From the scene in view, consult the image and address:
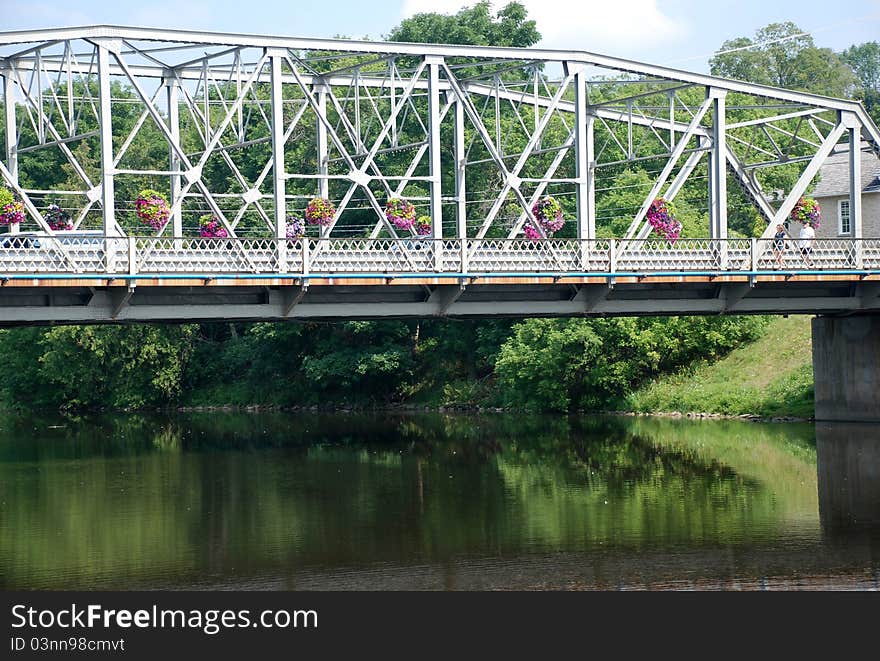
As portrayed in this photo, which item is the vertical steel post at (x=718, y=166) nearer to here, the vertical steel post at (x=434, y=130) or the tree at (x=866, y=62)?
the vertical steel post at (x=434, y=130)

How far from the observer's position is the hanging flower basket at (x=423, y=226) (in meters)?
49.9

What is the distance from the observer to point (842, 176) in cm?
7550

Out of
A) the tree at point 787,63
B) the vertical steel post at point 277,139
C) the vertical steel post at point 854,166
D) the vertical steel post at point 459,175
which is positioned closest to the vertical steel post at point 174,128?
the vertical steel post at point 277,139

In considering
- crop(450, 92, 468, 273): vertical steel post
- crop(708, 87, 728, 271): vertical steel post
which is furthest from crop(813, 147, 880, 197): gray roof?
crop(450, 92, 468, 273): vertical steel post

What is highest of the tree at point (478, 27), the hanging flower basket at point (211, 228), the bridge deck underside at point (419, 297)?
the tree at point (478, 27)

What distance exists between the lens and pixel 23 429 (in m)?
74.6

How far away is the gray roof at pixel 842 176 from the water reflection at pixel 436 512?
18.5 m

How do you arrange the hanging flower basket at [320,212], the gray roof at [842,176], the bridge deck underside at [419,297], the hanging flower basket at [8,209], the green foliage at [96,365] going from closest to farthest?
the bridge deck underside at [419,297] → the hanging flower basket at [8,209] → the hanging flower basket at [320,212] → the gray roof at [842,176] → the green foliage at [96,365]

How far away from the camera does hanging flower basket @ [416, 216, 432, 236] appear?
49.9m

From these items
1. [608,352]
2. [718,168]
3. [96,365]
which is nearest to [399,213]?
[718,168]

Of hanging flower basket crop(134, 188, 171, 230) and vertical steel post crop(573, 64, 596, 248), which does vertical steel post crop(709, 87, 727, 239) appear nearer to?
vertical steel post crop(573, 64, 596, 248)

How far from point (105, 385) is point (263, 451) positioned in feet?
115

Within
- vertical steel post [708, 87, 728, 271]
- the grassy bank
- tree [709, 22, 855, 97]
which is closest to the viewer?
vertical steel post [708, 87, 728, 271]

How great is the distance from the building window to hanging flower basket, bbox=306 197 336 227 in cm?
3714
